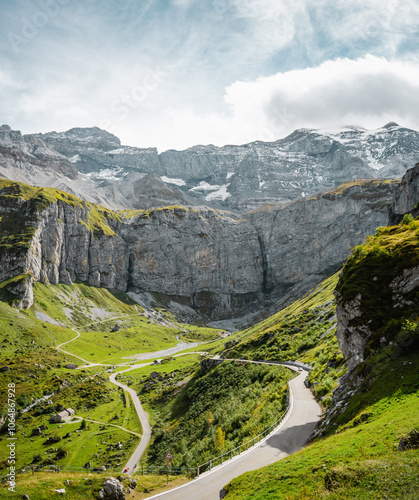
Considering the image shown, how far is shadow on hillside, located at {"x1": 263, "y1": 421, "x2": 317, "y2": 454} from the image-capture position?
78.1 feet

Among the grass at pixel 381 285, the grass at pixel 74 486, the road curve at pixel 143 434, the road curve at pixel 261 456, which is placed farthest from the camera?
the road curve at pixel 143 434

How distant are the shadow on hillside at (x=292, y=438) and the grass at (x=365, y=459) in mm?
4208

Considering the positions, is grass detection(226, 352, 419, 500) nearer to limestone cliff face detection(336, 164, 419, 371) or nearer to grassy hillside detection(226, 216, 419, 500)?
grassy hillside detection(226, 216, 419, 500)

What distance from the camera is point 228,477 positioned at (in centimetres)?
2173

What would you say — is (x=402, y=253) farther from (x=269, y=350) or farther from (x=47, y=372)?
(x=47, y=372)

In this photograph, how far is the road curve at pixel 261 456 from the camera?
21.2 meters

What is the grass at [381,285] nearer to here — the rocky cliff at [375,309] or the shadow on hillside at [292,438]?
the rocky cliff at [375,309]

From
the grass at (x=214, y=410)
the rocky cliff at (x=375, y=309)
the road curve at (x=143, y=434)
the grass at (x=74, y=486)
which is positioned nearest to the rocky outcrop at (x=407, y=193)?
Answer: the grass at (x=214, y=410)

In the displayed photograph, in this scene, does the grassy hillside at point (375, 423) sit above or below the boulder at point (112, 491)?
above

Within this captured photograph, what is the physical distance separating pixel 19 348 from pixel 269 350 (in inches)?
4251

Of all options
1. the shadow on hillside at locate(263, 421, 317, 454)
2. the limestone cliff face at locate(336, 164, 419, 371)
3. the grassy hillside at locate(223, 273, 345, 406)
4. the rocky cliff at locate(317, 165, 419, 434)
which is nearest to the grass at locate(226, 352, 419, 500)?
the rocky cliff at locate(317, 165, 419, 434)

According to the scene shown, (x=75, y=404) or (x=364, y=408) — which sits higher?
(x=364, y=408)

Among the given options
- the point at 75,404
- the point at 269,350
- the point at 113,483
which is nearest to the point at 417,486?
the point at 113,483

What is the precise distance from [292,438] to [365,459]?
12824 millimetres
